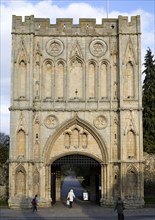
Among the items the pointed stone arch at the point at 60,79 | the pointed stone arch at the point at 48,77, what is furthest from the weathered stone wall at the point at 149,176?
the pointed stone arch at the point at 48,77

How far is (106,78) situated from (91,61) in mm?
1878

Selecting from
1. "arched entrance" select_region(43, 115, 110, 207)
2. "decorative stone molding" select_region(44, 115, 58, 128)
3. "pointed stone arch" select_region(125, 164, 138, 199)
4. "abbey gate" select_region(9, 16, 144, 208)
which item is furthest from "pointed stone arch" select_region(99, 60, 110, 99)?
"pointed stone arch" select_region(125, 164, 138, 199)

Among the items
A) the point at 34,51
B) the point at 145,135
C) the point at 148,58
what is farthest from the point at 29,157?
the point at 148,58

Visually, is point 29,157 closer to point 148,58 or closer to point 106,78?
point 106,78

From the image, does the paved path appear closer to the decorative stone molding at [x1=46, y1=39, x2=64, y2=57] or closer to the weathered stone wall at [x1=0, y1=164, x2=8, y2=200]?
the weathered stone wall at [x1=0, y1=164, x2=8, y2=200]

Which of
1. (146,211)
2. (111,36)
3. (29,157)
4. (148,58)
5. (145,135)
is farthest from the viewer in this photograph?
(148,58)

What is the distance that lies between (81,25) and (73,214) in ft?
50.9

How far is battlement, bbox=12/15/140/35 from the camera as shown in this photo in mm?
38156

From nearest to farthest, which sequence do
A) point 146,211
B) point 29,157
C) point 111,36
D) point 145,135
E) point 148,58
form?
point 146,211 → point 29,157 → point 111,36 → point 145,135 → point 148,58

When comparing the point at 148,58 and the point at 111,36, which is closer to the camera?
the point at 111,36

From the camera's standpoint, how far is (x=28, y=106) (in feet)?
121

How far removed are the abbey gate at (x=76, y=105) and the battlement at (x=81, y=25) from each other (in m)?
0.08

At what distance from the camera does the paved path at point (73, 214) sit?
1175 inches

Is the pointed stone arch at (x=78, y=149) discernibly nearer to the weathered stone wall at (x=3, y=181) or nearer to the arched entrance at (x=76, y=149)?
the arched entrance at (x=76, y=149)
